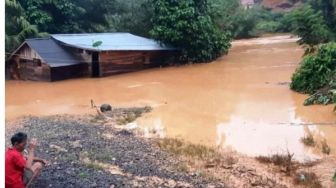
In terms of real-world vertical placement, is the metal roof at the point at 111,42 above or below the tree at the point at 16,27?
below

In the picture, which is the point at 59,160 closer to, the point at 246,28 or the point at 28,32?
the point at 28,32

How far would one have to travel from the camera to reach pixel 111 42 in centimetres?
2162

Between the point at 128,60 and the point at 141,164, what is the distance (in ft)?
45.0

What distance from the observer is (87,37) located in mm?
21766

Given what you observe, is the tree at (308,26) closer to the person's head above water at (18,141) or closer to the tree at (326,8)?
the tree at (326,8)

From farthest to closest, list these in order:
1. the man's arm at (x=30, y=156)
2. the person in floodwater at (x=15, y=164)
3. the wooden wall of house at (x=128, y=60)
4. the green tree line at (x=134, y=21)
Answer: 1. the green tree line at (x=134, y=21)
2. the wooden wall of house at (x=128, y=60)
3. the man's arm at (x=30, y=156)
4. the person in floodwater at (x=15, y=164)

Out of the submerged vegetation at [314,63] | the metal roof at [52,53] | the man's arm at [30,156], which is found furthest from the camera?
the metal roof at [52,53]

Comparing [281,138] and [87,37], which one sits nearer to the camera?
[281,138]

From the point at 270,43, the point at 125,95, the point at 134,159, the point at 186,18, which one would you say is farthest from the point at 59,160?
the point at 270,43

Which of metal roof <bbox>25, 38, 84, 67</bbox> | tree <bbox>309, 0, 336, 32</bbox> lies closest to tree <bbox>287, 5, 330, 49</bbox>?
tree <bbox>309, 0, 336, 32</bbox>

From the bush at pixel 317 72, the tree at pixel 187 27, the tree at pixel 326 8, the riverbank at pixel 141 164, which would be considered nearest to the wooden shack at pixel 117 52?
the tree at pixel 187 27

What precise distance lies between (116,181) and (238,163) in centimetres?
281

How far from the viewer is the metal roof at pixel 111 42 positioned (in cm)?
2045

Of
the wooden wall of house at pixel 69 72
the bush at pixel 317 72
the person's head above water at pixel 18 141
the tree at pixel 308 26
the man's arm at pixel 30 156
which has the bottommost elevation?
the wooden wall of house at pixel 69 72
